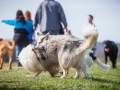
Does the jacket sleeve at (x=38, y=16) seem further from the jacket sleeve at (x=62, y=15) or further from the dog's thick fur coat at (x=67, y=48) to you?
the dog's thick fur coat at (x=67, y=48)

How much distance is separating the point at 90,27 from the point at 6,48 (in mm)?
4274

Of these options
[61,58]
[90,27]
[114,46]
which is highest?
[90,27]

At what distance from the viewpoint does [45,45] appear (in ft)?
23.1

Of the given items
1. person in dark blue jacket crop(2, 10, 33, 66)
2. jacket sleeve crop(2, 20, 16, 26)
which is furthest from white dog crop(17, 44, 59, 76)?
person in dark blue jacket crop(2, 10, 33, 66)

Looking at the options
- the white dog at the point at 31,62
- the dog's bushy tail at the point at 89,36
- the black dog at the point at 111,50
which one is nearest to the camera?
the dog's bushy tail at the point at 89,36

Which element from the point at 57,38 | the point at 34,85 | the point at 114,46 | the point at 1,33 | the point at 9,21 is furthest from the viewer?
the point at 114,46

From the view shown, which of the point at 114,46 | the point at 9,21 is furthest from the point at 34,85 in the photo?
the point at 114,46

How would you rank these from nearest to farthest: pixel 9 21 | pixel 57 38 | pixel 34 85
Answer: pixel 34 85
pixel 57 38
pixel 9 21

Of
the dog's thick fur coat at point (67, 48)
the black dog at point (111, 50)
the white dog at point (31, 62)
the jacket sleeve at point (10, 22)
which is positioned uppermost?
the jacket sleeve at point (10, 22)

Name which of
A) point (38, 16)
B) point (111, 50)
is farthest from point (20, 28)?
point (111, 50)

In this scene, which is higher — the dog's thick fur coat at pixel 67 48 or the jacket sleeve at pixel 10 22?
the jacket sleeve at pixel 10 22

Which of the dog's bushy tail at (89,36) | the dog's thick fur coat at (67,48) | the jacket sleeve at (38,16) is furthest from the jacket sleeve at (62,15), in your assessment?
the dog's bushy tail at (89,36)

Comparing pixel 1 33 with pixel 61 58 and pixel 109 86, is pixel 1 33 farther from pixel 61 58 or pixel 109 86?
pixel 109 86

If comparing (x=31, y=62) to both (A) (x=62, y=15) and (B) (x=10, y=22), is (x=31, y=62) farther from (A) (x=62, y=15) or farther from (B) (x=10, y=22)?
(B) (x=10, y=22)
